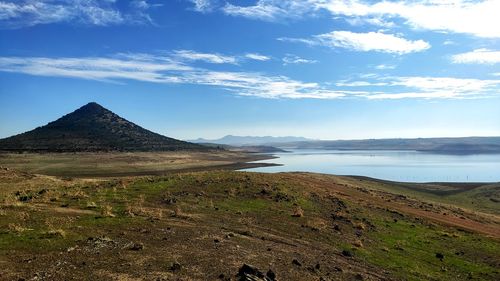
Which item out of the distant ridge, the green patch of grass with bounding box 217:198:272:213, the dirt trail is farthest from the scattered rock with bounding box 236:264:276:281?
the distant ridge

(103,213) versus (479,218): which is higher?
(103,213)

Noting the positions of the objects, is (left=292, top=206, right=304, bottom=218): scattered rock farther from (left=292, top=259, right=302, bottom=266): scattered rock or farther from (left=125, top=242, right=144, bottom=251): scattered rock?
(left=125, top=242, right=144, bottom=251): scattered rock

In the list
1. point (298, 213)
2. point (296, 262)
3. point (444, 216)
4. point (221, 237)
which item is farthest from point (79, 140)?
point (296, 262)

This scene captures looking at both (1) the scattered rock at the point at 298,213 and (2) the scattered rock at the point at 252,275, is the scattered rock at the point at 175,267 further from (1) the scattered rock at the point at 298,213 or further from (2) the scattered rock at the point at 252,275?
(1) the scattered rock at the point at 298,213

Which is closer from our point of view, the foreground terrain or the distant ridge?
the foreground terrain

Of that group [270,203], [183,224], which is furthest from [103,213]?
[270,203]

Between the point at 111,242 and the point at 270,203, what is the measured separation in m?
21.0

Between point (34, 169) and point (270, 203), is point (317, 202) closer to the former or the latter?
point (270, 203)

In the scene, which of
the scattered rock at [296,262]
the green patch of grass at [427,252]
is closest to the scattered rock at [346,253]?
the green patch of grass at [427,252]

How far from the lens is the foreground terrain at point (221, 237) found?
17047 mm

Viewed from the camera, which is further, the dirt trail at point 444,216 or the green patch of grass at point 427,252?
the dirt trail at point 444,216

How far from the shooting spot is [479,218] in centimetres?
5453

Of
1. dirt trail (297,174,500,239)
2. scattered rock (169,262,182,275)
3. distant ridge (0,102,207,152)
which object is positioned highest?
distant ridge (0,102,207,152)

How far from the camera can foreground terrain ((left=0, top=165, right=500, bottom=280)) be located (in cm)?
1705
